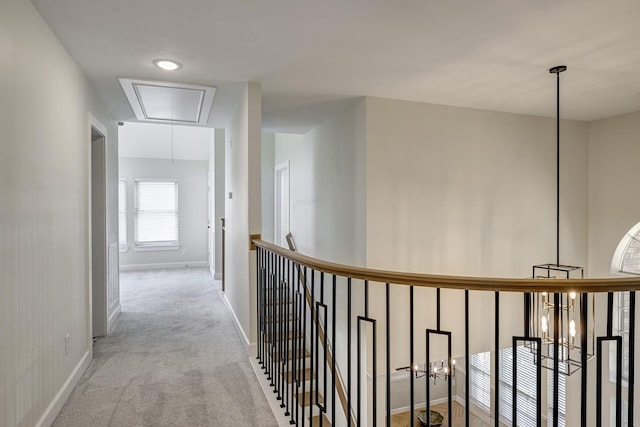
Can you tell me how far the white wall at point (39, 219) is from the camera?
70.2 inches

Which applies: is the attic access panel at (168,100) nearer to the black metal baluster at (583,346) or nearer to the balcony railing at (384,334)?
the balcony railing at (384,334)

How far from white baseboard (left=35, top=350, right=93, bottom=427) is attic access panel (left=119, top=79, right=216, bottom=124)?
2.29 meters

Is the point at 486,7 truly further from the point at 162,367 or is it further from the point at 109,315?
the point at 109,315

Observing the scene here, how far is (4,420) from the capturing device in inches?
67.5

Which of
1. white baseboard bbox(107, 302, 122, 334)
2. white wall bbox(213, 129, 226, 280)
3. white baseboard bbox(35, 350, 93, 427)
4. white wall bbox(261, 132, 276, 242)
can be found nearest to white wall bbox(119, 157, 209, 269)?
white wall bbox(213, 129, 226, 280)

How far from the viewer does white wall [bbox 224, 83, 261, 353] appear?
3.30 m

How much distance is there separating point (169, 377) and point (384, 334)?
6.72ft

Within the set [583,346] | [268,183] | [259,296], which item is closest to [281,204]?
[268,183]

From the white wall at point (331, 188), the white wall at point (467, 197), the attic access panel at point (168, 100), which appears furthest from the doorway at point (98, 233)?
the white wall at point (467, 197)

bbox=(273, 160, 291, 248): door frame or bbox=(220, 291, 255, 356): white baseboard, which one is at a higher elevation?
bbox=(273, 160, 291, 248): door frame

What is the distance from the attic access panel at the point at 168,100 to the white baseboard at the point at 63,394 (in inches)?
90.1

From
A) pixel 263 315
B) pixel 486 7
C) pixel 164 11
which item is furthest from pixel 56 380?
pixel 486 7

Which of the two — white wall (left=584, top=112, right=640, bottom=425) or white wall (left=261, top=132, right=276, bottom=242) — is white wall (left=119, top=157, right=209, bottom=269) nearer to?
white wall (left=261, top=132, right=276, bottom=242)

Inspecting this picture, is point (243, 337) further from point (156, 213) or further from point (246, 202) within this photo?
point (156, 213)
